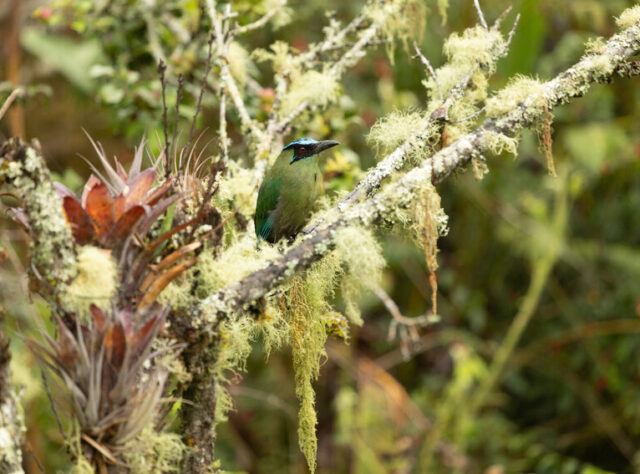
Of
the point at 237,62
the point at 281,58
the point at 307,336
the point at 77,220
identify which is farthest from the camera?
the point at 237,62

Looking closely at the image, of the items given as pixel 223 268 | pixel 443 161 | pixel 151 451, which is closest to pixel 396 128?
pixel 443 161

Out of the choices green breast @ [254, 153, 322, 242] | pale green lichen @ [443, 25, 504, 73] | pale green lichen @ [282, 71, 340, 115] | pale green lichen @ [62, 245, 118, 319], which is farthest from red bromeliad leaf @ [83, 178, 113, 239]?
pale green lichen @ [282, 71, 340, 115]

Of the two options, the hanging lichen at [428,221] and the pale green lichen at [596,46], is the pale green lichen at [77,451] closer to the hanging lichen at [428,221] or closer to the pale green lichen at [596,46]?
the hanging lichen at [428,221]

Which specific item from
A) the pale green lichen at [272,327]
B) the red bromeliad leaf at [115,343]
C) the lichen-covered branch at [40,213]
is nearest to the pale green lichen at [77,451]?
the red bromeliad leaf at [115,343]

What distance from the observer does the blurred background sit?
4.49m

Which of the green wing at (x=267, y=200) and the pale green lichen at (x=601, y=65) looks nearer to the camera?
the pale green lichen at (x=601, y=65)

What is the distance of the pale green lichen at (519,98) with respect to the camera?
5.91 ft

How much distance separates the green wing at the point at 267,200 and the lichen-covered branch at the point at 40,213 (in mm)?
1019

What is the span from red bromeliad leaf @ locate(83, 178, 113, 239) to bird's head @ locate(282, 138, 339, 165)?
3.24 feet

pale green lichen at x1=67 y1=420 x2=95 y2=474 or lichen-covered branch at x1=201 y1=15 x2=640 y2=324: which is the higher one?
lichen-covered branch at x1=201 y1=15 x2=640 y2=324

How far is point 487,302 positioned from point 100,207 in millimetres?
5290

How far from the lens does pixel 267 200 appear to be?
2.35 m

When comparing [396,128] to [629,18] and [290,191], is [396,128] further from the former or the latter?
[629,18]

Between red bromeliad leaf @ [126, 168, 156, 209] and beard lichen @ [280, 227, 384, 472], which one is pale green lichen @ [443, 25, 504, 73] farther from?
red bromeliad leaf @ [126, 168, 156, 209]
